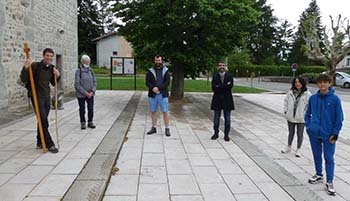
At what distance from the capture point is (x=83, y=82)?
8586mm

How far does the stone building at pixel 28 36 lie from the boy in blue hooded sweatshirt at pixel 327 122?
29.8 feet

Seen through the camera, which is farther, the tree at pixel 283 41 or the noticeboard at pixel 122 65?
the tree at pixel 283 41

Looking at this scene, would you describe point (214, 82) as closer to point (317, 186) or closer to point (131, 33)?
point (317, 186)

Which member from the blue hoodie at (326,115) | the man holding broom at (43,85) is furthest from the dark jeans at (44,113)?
the blue hoodie at (326,115)

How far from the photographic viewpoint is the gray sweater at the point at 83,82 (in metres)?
Result: 8.54

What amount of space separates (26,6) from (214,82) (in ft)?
26.7

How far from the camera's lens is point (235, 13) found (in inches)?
510

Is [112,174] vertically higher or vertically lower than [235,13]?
lower

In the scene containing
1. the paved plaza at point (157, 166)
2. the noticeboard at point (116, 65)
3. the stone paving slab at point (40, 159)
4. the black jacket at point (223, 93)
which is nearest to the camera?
the stone paving slab at point (40, 159)

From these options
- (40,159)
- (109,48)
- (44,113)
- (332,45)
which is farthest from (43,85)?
(109,48)

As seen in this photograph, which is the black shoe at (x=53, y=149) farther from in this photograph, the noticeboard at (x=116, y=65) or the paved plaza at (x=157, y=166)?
the noticeboard at (x=116, y=65)

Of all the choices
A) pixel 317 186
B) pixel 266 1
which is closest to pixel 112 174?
pixel 317 186

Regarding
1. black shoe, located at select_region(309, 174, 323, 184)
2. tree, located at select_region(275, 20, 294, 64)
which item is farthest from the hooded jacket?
tree, located at select_region(275, 20, 294, 64)

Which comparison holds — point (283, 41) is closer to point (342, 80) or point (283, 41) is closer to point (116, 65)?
point (342, 80)
